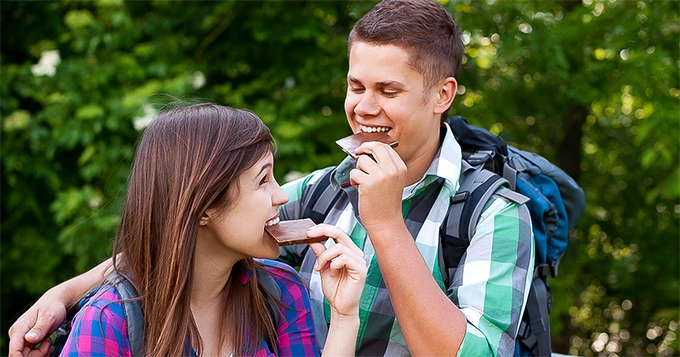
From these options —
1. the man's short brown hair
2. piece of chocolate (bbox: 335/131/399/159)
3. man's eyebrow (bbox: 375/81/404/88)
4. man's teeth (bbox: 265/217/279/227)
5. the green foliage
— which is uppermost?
the man's short brown hair

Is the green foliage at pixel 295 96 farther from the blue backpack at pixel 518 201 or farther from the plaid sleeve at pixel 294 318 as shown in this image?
the plaid sleeve at pixel 294 318

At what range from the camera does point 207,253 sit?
6.90 ft

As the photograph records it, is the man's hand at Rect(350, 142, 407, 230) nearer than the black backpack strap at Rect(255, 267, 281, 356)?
Yes

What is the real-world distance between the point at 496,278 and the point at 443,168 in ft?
1.35

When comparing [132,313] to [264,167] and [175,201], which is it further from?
[264,167]

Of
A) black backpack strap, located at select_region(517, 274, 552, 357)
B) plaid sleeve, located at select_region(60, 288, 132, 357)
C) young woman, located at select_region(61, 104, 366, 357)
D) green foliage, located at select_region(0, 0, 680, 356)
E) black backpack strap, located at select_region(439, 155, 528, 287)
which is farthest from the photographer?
green foliage, located at select_region(0, 0, 680, 356)

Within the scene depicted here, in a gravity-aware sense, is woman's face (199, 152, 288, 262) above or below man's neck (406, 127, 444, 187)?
above

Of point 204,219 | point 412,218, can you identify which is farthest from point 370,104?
point 204,219

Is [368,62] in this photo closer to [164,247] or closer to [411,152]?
[411,152]

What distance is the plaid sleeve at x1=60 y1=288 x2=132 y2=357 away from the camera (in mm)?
1803

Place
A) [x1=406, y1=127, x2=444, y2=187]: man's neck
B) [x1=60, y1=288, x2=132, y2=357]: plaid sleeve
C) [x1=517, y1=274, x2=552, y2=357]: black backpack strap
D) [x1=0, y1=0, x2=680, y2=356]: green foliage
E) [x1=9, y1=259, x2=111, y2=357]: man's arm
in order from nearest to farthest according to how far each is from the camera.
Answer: [x1=60, y1=288, x2=132, y2=357]: plaid sleeve → [x1=9, y1=259, x2=111, y2=357]: man's arm → [x1=517, y1=274, x2=552, y2=357]: black backpack strap → [x1=406, y1=127, x2=444, y2=187]: man's neck → [x1=0, y1=0, x2=680, y2=356]: green foliage

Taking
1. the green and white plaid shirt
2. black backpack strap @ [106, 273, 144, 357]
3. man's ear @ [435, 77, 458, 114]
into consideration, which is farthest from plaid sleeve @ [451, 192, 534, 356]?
black backpack strap @ [106, 273, 144, 357]

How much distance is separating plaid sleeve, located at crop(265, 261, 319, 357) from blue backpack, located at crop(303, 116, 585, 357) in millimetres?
341

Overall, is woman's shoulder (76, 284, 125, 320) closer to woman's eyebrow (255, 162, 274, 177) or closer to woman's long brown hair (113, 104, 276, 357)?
woman's long brown hair (113, 104, 276, 357)
